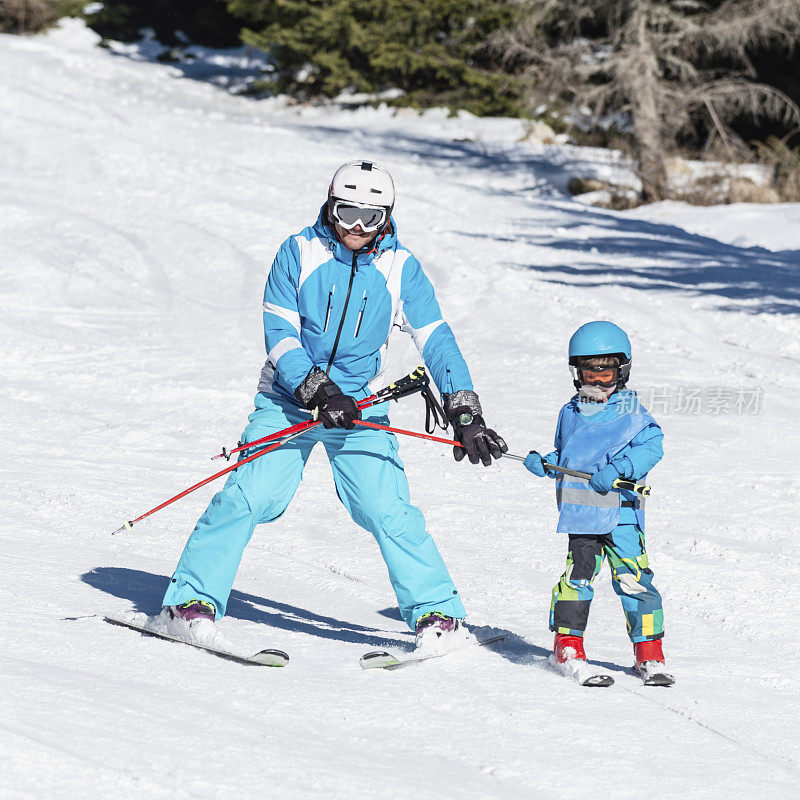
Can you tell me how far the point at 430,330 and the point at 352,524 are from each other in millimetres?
2359

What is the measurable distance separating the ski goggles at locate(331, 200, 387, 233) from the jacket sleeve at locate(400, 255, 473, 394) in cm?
22

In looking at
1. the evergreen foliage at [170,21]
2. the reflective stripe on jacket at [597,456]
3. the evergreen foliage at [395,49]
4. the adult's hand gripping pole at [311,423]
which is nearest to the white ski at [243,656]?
the adult's hand gripping pole at [311,423]

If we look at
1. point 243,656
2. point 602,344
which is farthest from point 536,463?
point 243,656

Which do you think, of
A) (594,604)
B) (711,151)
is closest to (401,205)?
(711,151)

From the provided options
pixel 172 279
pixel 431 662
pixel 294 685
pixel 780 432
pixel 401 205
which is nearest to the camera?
pixel 294 685

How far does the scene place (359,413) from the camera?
4086 millimetres

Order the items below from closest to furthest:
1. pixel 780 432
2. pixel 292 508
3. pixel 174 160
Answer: pixel 292 508
pixel 780 432
pixel 174 160

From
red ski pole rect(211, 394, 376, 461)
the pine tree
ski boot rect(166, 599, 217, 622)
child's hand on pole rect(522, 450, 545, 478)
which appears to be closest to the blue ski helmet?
child's hand on pole rect(522, 450, 545, 478)

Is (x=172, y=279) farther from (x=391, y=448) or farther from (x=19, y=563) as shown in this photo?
(x=391, y=448)

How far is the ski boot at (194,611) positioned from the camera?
13.8 feet

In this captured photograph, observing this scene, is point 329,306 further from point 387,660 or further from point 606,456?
point 387,660

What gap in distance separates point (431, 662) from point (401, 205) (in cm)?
1213

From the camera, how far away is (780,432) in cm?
811

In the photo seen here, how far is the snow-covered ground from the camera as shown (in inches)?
131
